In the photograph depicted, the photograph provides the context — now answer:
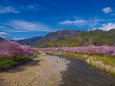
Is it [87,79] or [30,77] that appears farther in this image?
[87,79]

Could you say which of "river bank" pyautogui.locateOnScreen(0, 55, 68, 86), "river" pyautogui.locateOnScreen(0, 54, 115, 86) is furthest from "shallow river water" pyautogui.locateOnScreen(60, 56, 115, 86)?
"river bank" pyautogui.locateOnScreen(0, 55, 68, 86)

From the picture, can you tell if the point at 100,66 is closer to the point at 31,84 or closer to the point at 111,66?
the point at 111,66

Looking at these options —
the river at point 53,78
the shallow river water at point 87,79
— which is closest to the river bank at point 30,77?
the river at point 53,78

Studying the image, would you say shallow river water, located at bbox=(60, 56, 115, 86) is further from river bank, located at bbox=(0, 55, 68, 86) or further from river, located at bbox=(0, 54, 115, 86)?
river bank, located at bbox=(0, 55, 68, 86)

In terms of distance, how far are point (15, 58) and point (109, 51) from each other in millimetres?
26983

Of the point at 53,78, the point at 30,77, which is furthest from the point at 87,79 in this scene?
the point at 30,77

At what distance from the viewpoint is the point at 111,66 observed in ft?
53.1

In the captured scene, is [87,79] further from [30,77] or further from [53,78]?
[30,77]

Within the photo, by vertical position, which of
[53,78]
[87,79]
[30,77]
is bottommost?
[87,79]

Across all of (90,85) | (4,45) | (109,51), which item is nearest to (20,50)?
(4,45)

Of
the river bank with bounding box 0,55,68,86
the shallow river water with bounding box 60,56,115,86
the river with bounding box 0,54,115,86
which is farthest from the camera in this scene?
the shallow river water with bounding box 60,56,115,86

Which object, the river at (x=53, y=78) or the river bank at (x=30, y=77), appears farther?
the river at (x=53, y=78)

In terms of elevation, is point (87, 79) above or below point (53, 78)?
below

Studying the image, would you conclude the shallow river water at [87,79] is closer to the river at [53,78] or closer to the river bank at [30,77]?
the river at [53,78]
